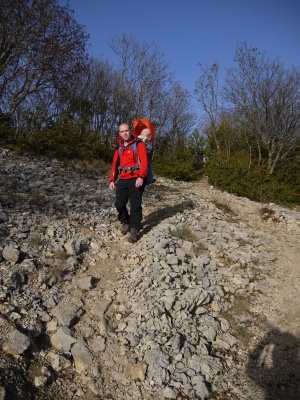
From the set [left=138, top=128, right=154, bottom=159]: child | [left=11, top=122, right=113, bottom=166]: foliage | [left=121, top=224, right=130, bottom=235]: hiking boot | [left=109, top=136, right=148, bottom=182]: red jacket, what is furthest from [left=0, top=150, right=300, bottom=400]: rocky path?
[left=11, top=122, right=113, bottom=166]: foliage

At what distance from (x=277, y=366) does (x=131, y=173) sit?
3570 millimetres

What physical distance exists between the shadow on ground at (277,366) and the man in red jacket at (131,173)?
273 cm

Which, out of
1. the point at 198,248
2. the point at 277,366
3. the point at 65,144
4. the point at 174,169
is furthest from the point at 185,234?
the point at 65,144

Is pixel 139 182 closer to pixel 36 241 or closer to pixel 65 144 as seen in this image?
pixel 36 241

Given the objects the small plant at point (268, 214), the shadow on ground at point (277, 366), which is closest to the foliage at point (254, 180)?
the small plant at point (268, 214)

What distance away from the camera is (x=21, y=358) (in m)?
2.78

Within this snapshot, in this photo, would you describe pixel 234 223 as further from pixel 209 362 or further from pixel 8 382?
pixel 8 382

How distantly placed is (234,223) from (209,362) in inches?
174

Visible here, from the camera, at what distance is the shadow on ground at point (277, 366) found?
2.98 meters

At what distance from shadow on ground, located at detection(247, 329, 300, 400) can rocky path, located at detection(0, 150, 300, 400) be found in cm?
1

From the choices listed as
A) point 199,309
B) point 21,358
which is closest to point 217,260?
point 199,309

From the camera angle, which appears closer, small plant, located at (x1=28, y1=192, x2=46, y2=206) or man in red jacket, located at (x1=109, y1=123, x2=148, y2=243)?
man in red jacket, located at (x1=109, y1=123, x2=148, y2=243)

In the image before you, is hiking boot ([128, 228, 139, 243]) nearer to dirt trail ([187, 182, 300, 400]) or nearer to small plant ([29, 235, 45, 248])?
small plant ([29, 235, 45, 248])

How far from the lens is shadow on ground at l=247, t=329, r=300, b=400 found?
2.98m
